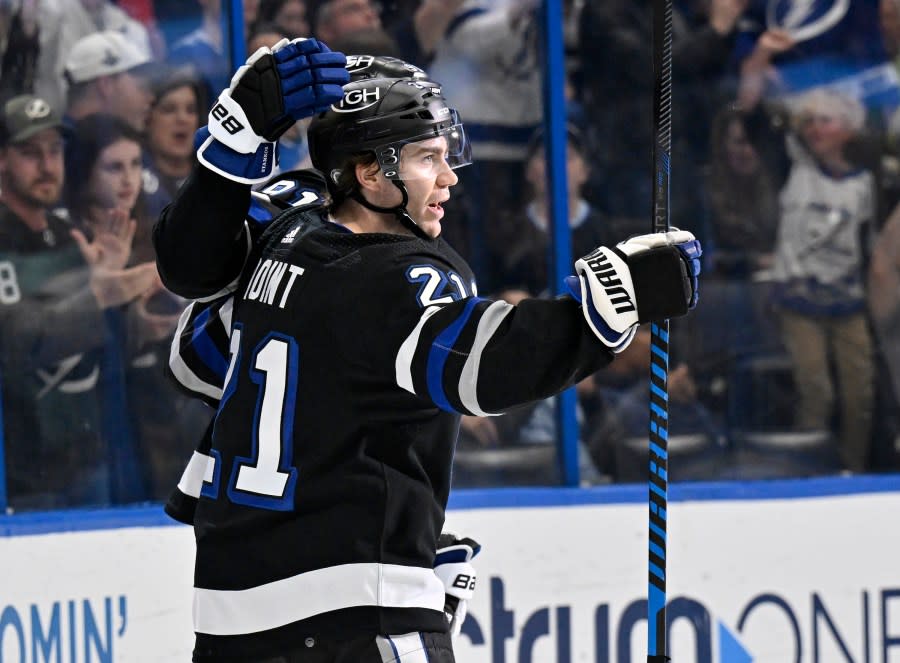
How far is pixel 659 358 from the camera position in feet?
7.32

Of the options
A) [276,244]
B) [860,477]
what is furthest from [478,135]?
[276,244]

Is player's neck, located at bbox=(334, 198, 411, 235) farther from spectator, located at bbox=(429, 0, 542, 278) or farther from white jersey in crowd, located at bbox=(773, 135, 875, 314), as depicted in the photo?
white jersey in crowd, located at bbox=(773, 135, 875, 314)

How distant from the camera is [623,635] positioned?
3848 millimetres

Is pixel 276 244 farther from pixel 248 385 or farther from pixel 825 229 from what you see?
pixel 825 229

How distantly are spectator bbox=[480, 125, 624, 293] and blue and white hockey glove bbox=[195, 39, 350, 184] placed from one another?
1.95 m

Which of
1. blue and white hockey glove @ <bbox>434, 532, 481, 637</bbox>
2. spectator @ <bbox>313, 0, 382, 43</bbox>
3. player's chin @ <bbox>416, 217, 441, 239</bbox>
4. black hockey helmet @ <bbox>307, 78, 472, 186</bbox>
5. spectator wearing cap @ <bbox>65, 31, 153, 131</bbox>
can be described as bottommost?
blue and white hockey glove @ <bbox>434, 532, 481, 637</bbox>

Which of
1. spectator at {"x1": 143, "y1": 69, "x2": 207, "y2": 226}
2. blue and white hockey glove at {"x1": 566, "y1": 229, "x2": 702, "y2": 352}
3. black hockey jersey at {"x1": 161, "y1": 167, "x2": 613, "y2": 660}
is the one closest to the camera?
blue and white hockey glove at {"x1": 566, "y1": 229, "x2": 702, "y2": 352}

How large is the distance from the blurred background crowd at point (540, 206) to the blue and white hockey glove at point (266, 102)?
161 cm

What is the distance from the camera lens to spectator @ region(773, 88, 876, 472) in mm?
4340

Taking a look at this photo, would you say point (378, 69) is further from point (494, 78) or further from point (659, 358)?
point (494, 78)

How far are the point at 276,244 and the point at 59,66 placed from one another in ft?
5.64

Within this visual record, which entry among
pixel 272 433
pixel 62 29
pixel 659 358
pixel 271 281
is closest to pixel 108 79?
pixel 62 29

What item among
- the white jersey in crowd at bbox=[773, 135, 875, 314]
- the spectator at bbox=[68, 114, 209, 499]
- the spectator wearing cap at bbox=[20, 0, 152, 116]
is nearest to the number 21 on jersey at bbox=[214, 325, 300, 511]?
the spectator at bbox=[68, 114, 209, 499]

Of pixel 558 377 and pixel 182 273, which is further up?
pixel 182 273
